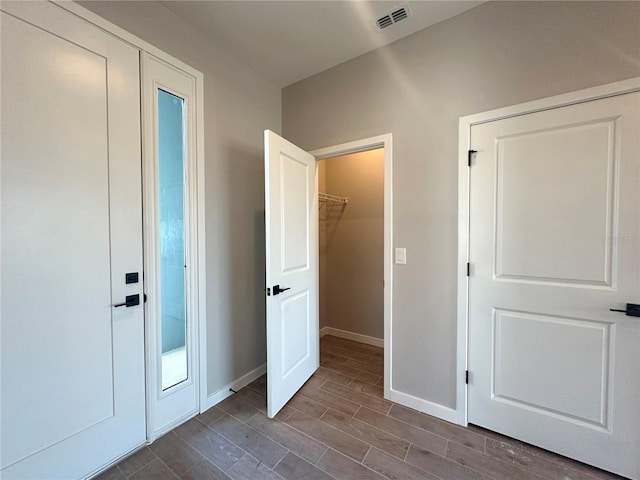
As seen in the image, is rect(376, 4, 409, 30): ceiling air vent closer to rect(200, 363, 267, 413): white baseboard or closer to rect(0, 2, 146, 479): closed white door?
rect(0, 2, 146, 479): closed white door

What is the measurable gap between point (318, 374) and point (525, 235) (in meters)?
2.09

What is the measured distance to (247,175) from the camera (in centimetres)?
233

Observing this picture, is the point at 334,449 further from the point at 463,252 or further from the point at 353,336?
the point at 353,336

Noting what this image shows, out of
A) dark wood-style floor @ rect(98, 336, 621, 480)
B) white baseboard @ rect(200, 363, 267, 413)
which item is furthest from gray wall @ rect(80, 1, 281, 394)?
dark wood-style floor @ rect(98, 336, 621, 480)

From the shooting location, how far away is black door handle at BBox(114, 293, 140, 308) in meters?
1.53

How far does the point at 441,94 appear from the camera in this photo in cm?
186

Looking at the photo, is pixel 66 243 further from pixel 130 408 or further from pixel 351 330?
pixel 351 330

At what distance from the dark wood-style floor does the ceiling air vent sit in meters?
2.87

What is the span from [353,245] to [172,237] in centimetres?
220

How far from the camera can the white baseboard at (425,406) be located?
6.09 ft

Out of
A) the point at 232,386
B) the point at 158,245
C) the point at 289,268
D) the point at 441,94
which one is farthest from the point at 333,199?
the point at 232,386

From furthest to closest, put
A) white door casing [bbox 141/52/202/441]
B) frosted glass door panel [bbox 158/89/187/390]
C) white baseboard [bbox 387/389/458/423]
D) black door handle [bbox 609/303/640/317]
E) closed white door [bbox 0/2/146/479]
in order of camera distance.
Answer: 1. white baseboard [bbox 387/389/458/423]
2. frosted glass door panel [bbox 158/89/187/390]
3. white door casing [bbox 141/52/202/441]
4. black door handle [bbox 609/303/640/317]
5. closed white door [bbox 0/2/146/479]

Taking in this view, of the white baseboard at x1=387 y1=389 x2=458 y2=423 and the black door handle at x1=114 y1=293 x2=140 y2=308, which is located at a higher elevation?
the black door handle at x1=114 y1=293 x2=140 y2=308

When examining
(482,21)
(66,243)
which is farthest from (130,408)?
(482,21)
